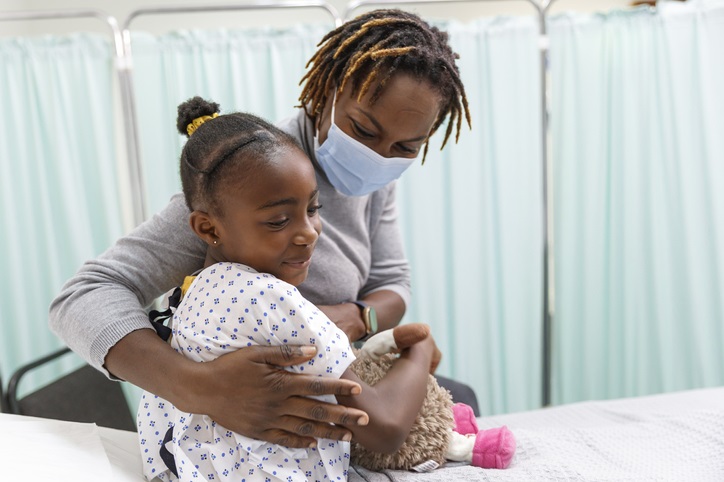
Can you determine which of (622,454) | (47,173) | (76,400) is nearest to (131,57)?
(47,173)

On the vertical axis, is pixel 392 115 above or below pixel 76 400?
above

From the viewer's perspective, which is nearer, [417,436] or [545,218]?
[417,436]

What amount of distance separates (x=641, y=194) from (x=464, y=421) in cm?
185

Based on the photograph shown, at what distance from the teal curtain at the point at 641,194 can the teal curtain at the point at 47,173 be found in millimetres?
1853

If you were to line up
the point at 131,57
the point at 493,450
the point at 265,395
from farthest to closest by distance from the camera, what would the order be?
1. the point at 131,57
2. the point at 493,450
3. the point at 265,395

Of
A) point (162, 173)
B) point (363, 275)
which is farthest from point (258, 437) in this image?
point (162, 173)

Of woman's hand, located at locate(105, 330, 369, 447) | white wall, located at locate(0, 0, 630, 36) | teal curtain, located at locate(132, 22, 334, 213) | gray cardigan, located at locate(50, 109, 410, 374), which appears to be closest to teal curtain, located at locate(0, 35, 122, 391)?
teal curtain, located at locate(132, 22, 334, 213)

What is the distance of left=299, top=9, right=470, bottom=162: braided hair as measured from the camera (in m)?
1.34

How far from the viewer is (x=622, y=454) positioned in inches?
52.3

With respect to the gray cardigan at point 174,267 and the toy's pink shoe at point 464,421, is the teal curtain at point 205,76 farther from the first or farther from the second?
the toy's pink shoe at point 464,421

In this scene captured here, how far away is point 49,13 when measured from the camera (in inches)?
102

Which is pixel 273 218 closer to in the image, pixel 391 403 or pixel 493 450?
pixel 391 403

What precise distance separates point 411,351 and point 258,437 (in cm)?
32

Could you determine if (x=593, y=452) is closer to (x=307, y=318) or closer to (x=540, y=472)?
(x=540, y=472)
